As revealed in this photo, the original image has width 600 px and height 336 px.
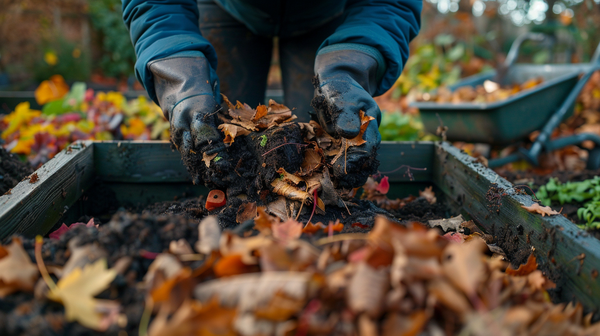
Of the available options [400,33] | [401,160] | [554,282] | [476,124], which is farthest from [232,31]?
[476,124]

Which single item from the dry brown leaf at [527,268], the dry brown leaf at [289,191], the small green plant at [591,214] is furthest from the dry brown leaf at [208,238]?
the small green plant at [591,214]

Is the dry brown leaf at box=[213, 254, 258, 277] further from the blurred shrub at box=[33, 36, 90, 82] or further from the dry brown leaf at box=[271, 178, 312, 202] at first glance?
the blurred shrub at box=[33, 36, 90, 82]

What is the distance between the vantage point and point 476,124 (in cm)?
347

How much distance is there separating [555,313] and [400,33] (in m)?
1.59

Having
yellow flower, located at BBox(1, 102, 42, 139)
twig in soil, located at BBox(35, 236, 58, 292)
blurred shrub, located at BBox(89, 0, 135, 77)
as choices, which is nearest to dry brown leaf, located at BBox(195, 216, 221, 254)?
twig in soil, located at BBox(35, 236, 58, 292)

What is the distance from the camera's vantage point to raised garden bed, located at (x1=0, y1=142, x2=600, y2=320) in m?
1.17

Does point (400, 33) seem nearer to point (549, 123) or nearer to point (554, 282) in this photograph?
point (554, 282)

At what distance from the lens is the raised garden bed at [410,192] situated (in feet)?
3.83

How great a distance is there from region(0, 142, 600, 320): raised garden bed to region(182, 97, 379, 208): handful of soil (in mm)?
548

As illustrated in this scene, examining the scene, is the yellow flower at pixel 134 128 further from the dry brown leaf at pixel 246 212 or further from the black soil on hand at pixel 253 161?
the dry brown leaf at pixel 246 212

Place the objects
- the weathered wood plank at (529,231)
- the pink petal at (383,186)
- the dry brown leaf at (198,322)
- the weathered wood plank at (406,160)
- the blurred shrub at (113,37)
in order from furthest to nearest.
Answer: the blurred shrub at (113,37)
the weathered wood plank at (406,160)
the pink petal at (383,186)
the weathered wood plank at (529,231)
the dry brown leaf at (198,322)

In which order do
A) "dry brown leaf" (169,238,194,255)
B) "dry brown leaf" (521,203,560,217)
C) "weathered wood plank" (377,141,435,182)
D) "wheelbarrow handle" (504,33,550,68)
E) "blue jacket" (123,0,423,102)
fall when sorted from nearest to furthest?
"dry brown leaf" (169,238,194,255)
"dry brown leaf" (521,203,560,217)
"blue jacket" (123,0,423,102)
"weathered wood plank" (377,141,435,182)
"wheelbarrow handle" (504,33,550,68)

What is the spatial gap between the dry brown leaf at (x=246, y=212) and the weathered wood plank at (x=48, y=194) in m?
0.74

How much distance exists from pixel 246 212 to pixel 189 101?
0.53 meters
